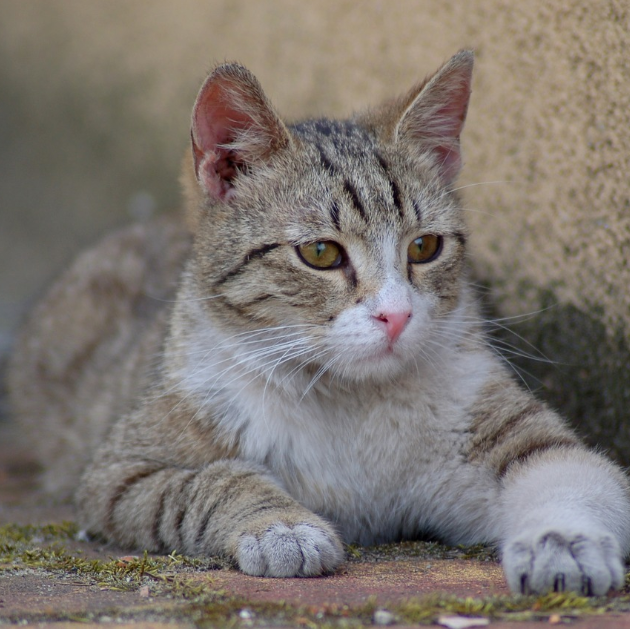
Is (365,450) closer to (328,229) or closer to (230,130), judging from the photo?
(328,229)

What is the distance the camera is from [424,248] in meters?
3.33

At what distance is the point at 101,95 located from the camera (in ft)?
23.9

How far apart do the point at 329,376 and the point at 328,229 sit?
59cm

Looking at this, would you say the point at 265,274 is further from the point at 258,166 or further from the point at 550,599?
the point at 550,599

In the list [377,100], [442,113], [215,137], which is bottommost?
[215,137]

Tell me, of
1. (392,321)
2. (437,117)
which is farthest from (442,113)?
(392,321)

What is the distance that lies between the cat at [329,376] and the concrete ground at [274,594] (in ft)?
0.54

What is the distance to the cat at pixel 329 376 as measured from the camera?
300 cm

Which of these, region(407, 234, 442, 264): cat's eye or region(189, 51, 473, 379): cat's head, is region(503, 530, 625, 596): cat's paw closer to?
region(189, 51, 473, 379): cat's head

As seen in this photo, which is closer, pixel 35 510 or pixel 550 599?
pixel 550 599

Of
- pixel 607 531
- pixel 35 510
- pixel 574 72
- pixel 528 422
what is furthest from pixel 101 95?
pixel 607 531

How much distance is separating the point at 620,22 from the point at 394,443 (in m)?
1.96

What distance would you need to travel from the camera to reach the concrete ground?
214 cm

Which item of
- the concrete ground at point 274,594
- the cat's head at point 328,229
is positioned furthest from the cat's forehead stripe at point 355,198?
the concrete ground at point 274,594
